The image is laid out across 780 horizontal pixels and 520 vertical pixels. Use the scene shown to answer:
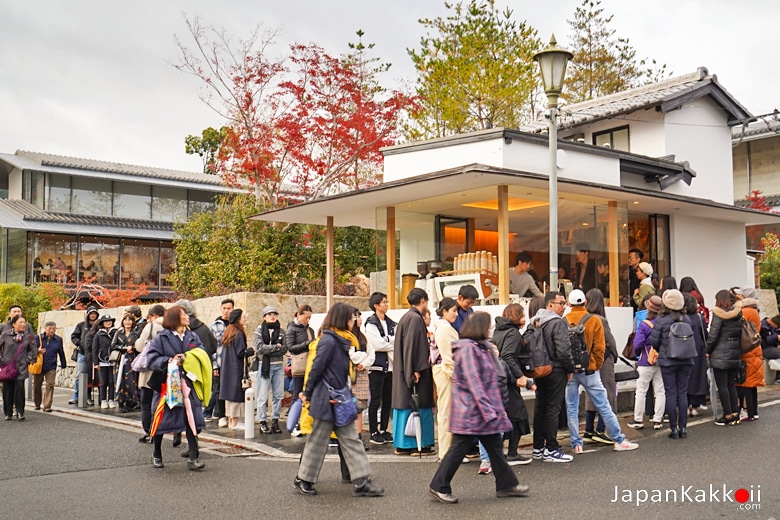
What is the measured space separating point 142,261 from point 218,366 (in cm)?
2363

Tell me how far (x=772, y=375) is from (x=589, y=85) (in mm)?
18978

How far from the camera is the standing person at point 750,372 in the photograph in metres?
11.7

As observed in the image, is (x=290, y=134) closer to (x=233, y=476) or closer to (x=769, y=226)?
(x=233, y=476)

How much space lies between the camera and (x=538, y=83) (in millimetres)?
28562

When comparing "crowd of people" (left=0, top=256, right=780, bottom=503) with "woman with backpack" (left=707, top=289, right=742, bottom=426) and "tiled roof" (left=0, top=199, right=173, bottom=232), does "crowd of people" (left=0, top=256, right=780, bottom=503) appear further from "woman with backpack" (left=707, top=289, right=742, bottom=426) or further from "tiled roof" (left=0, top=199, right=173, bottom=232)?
"tiled roof" (left=0, top=199, right=173, bottom=232)


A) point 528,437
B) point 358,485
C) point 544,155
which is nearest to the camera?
point 358,485

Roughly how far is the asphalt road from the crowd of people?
294 mm

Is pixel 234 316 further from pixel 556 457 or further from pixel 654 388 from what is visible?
pixel 654 388

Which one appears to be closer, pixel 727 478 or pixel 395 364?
pixel 727 478

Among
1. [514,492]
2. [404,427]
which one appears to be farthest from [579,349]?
[514,492]

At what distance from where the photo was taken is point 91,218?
34.2 m

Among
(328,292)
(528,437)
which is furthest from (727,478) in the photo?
(328,292)

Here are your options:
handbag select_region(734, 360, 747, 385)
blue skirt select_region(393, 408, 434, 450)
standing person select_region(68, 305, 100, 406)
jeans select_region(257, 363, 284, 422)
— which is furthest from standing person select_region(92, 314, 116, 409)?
handbag select_region(734, 360, 747, 385)

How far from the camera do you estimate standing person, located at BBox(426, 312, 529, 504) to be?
7.23 m
